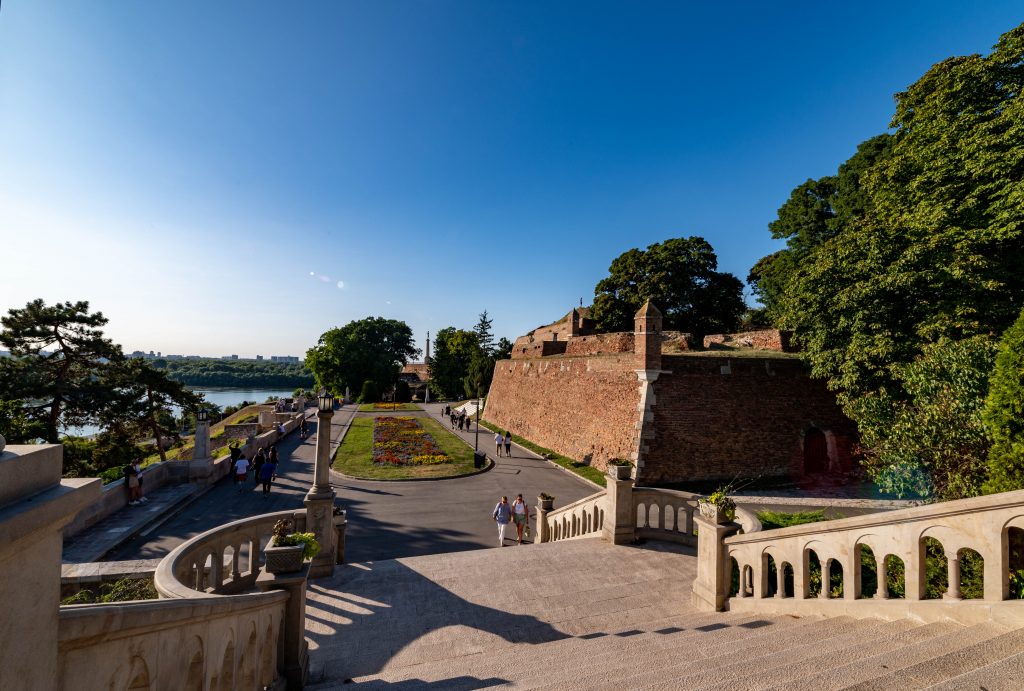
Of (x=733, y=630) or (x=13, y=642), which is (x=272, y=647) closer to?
(x=13, y=642)

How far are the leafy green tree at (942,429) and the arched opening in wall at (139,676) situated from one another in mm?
11949

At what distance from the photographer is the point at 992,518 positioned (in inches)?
139

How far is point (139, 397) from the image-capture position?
1933cm

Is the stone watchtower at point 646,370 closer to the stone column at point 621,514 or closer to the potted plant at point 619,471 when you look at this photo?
the stone column at point 621,514

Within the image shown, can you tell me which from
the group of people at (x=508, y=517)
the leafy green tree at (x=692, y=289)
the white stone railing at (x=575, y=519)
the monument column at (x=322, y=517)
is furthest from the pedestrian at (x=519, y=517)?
the leafy green tree at (x=692, y=289)

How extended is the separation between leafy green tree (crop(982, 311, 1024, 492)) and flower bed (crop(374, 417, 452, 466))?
58.7 feet

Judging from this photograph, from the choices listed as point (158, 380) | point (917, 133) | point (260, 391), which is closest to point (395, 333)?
point (158, 380)

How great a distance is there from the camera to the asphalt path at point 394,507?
424 inches

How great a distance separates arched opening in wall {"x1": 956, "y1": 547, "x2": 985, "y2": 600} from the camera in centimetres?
448

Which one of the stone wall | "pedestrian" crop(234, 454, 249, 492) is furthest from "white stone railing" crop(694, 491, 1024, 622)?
the stone wall

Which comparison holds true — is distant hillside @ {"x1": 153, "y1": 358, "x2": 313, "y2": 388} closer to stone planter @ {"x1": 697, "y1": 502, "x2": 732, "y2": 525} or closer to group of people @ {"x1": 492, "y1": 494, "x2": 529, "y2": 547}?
group of people @ {"x1": 492, "y1": 494, "x2": 529, "y2": 547}

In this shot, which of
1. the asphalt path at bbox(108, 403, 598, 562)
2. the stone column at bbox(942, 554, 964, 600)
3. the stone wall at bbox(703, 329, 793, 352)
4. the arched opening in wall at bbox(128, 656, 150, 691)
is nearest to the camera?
the arched opening in wall at bbox(128, 656, 150, 691)

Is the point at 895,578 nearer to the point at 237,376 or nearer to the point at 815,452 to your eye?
the point at 815,452

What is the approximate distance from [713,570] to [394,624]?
440cm
